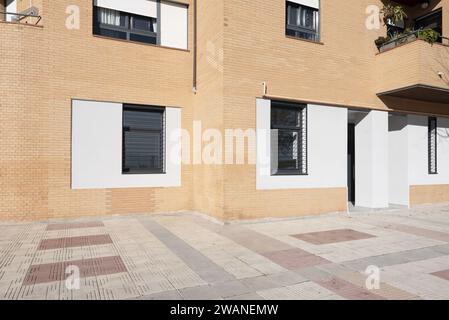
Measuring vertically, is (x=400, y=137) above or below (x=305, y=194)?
above

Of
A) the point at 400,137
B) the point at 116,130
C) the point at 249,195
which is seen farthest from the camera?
the point at 400,137

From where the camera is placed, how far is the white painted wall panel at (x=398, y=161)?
1168 cm

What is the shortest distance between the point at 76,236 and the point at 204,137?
14.0 feet

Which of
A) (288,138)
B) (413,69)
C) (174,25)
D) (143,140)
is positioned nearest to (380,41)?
(413,69)

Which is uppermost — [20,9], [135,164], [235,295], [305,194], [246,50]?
[20,9]

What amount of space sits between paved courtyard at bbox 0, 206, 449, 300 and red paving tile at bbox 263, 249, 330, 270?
0.02 meters

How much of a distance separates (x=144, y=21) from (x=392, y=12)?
7920 mm

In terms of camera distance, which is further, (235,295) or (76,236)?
(76,236)

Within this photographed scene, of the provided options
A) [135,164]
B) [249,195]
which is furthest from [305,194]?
[135,164]

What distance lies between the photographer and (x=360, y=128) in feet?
37.0

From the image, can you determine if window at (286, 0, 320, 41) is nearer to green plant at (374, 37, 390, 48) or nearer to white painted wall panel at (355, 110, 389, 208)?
green plant at (374, 37, 390, 48)

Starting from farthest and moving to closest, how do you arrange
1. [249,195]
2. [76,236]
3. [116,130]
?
[116,130] < [249,195] < [76,236]

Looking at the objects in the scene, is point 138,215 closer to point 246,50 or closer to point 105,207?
point 105,207

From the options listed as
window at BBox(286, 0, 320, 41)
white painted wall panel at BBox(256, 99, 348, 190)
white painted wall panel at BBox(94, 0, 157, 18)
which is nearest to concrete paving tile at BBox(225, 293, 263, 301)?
white painted wall panel at BBox(256, 99, 348, 190)
